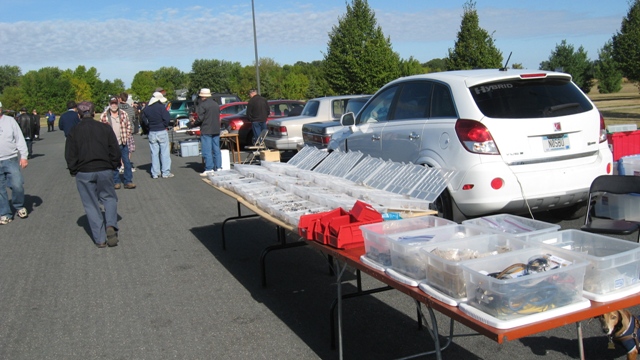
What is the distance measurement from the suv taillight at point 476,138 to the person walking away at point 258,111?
33.6ft

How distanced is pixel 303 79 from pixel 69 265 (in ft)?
167

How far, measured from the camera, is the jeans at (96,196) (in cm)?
774

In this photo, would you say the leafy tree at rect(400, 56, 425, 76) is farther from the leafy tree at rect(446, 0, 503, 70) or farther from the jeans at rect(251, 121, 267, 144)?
the jeans at rect(251, 121, 267, 144)

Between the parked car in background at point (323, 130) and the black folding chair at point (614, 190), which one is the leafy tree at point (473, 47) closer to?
the parked car in background at point (323, 130)

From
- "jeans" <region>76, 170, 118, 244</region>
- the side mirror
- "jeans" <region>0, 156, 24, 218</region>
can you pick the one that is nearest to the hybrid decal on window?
the side mirror

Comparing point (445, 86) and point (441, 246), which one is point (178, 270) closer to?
point (445, 86)

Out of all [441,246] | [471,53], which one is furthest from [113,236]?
[471,53]

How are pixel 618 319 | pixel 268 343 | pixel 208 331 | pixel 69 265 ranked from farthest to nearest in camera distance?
pixel 69 265 → pixel 208 331 → pixel 268 343 → pixel 618 319

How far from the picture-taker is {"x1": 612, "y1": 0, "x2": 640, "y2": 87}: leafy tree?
33.2 m

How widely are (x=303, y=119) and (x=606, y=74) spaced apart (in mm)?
51499

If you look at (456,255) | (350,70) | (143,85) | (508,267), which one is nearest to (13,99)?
(143,85)

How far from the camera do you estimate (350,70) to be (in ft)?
104

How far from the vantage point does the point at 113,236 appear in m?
7.82

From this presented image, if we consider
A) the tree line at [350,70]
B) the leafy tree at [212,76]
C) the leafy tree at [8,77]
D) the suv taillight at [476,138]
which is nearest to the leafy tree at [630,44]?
the tree line at [350,70]
